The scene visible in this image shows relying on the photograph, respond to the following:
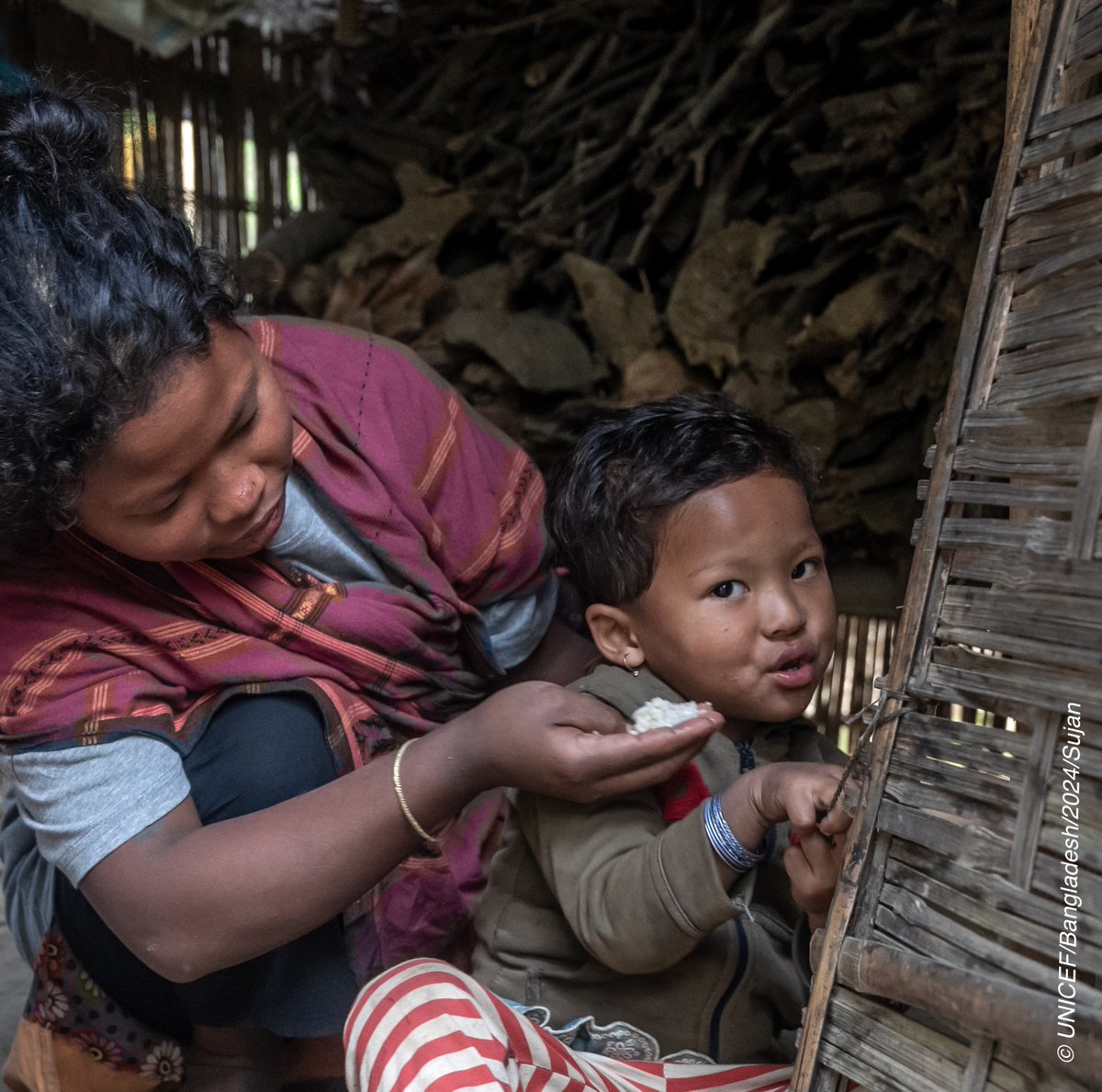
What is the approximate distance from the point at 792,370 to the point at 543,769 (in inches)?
85.9

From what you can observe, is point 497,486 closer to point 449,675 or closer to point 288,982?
point 449,675

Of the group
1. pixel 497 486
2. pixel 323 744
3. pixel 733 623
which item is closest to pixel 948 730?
pixel 733 623

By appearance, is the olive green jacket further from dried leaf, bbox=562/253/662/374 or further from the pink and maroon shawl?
dried leaf, bbox=562/253/662/374

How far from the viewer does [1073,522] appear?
839 millimetres

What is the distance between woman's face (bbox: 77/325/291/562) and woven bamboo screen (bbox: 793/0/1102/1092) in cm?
74

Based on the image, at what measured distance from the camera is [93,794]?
136cm

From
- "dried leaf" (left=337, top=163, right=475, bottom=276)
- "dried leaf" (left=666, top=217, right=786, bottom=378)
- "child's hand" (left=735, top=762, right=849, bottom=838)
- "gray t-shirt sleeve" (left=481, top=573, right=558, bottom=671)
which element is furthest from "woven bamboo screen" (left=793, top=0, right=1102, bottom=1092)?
"dried leaf" (left=337, top=163, right=475, bottom=276)

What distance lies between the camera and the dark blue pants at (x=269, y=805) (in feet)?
4.90

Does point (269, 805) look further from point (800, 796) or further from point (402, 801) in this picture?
point (800, 796)

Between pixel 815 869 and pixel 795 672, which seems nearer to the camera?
pixel 815 869

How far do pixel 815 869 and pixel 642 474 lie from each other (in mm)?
586

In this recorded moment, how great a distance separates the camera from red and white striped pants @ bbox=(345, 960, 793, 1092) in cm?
110

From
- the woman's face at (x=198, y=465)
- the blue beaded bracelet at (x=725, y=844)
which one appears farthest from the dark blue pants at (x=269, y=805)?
the blue beaded bracelet at (x=725, y=844)

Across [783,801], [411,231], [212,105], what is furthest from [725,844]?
Result: [212,105]
